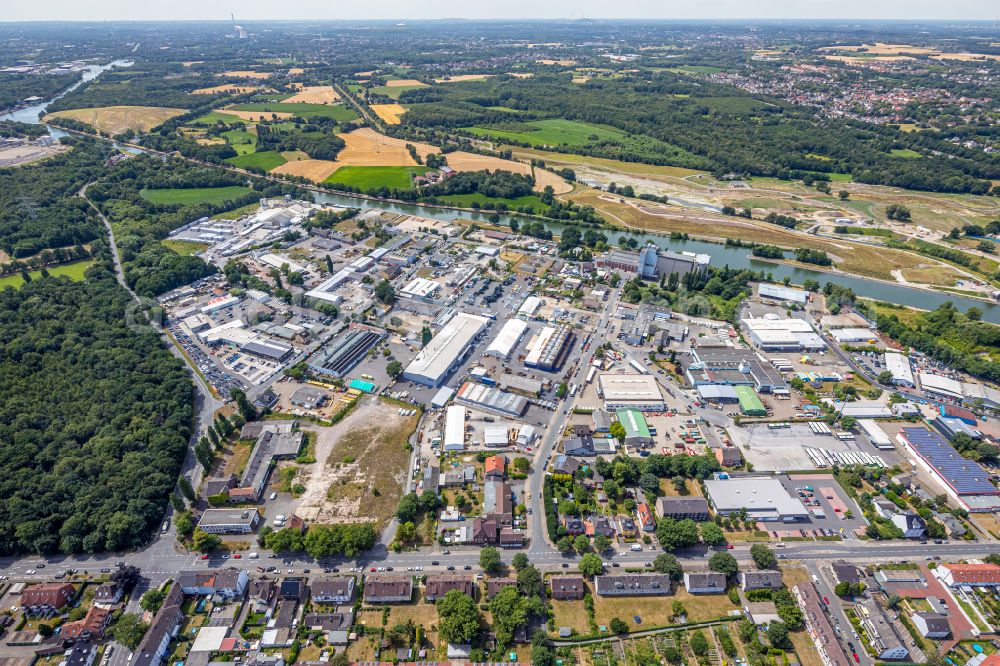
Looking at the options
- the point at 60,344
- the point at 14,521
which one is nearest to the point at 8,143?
the point at 60,344

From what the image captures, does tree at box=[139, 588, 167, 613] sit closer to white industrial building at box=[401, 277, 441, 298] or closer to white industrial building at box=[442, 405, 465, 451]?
white industrial building at box=[442, 405, 465, 451]

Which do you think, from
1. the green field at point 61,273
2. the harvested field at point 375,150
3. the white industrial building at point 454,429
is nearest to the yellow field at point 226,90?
the harvested field at point 375,150

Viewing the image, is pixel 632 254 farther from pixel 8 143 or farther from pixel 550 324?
pixel 8 143

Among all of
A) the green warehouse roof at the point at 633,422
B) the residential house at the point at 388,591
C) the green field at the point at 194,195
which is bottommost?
the residential house at the point at 388,591

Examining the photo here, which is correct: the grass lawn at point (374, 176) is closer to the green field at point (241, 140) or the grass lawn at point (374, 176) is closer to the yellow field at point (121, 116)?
the green field at point (241, 140)

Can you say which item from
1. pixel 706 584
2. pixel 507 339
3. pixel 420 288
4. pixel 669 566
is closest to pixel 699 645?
pixel 706 584

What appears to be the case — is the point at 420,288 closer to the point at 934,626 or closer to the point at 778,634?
the point at 778,634
